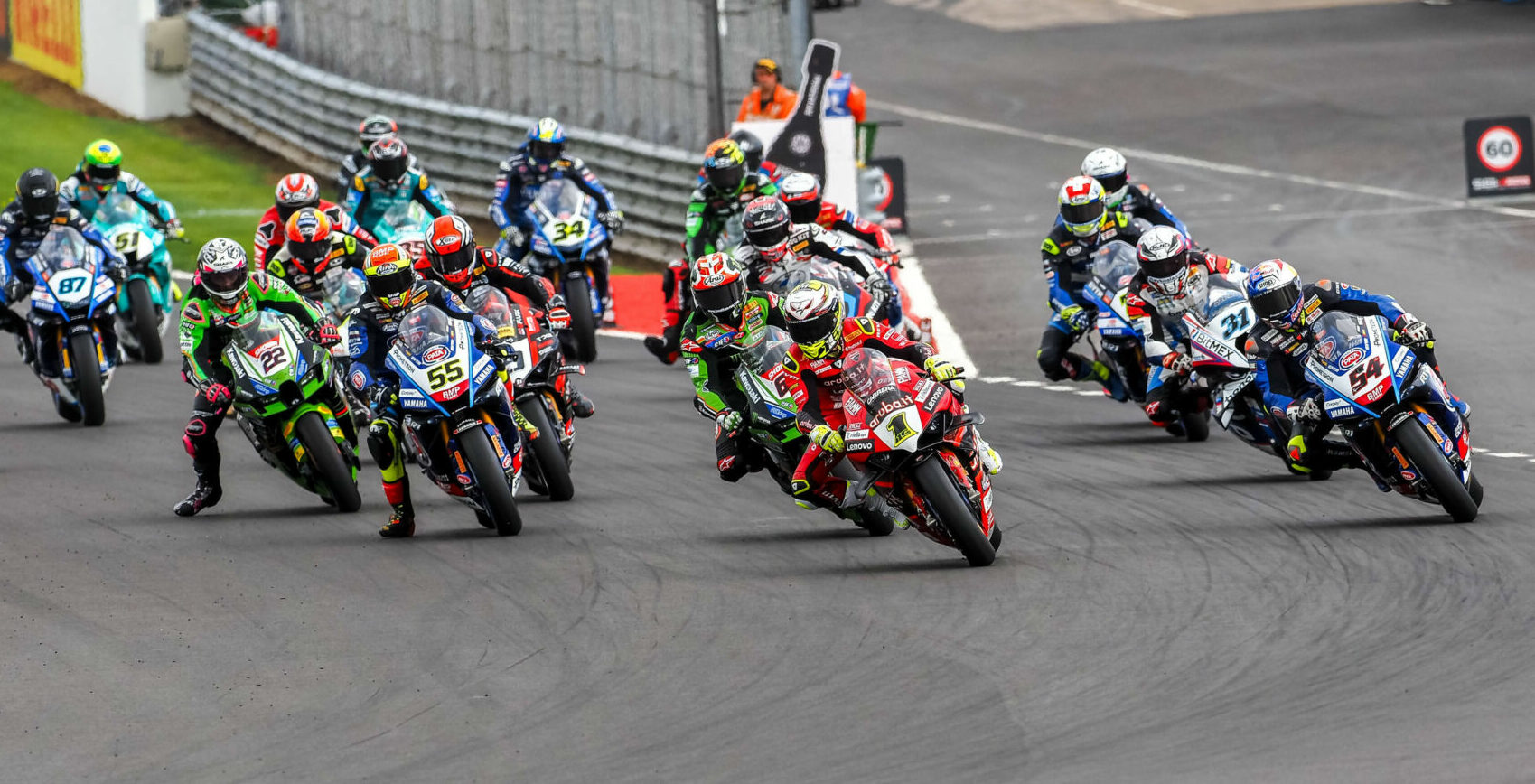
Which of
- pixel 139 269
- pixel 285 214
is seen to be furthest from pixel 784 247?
pixel 139 269

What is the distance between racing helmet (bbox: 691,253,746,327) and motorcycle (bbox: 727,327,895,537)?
0.73ft

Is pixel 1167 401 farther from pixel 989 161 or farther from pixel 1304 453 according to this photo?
pixel 989 161

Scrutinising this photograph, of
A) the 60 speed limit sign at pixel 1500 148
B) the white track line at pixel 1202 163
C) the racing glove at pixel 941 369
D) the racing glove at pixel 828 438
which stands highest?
the racing glove at pixel 941 369

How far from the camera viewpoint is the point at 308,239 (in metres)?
15.6

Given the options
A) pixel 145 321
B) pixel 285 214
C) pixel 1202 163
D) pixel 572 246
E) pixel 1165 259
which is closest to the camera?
pixel 1165 259

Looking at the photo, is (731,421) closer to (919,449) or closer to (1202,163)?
(919,449)

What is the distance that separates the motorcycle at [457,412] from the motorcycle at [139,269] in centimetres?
799

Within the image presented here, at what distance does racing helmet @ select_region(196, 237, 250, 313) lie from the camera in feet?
43.1

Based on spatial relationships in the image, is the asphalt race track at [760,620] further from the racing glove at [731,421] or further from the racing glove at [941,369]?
the racing glove at [941,369]

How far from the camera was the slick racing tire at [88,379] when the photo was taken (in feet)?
56.3

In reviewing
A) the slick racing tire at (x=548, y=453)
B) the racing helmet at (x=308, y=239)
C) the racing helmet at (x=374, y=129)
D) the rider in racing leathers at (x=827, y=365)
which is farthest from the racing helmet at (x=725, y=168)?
the rider in racing leathers at (x=827, y=365)

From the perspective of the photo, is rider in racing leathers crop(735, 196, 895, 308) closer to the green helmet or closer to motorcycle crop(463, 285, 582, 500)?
motorcycle crop(463, 285, 582, 500)

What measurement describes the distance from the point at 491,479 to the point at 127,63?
2641 cm

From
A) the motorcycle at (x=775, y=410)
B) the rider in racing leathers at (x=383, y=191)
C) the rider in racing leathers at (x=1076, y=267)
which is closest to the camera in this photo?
the motorcycle at (x=775, y=410)
